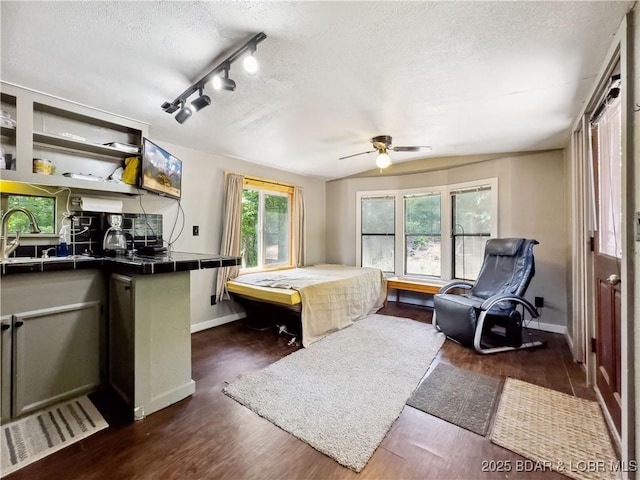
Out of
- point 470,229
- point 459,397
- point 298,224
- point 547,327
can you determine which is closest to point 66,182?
point 298,224

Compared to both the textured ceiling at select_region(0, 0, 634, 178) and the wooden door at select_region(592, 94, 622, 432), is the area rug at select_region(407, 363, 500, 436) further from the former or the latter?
the textured ceiling at select_region(0, 0, 634, 178)

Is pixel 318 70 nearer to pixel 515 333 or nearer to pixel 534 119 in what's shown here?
pixel 534 119

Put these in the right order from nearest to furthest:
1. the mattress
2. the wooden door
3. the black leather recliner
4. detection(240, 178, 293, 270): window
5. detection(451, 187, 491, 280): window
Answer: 1. the wooden door
2. the black leather recliner
3. the mattress
4. detection(451, 187, 491, 280): window
5. detection(240, 178, 293, 270): window

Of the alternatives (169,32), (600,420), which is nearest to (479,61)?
(169,32)

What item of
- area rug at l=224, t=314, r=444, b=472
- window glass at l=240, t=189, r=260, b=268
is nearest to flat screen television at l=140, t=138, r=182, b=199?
window glass at l=240, t=189, r=260, b=268

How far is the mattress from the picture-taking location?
2.97 m

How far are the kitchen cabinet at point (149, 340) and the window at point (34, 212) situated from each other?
836 mm

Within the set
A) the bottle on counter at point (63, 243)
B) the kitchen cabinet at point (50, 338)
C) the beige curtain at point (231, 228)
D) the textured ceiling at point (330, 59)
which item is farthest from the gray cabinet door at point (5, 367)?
the beige curtain at point (231, 228)

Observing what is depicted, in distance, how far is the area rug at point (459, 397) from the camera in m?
1.78

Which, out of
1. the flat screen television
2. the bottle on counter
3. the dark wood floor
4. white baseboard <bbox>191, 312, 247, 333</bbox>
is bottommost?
the dark wood floor

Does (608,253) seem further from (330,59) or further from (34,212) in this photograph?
(34,212)

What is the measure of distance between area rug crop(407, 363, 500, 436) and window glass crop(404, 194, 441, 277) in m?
2.36

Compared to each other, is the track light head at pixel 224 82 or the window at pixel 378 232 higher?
the track light head at pixel 224 82

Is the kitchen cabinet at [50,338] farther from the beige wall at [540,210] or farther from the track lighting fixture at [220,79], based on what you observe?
the beige wall at [540,210]
